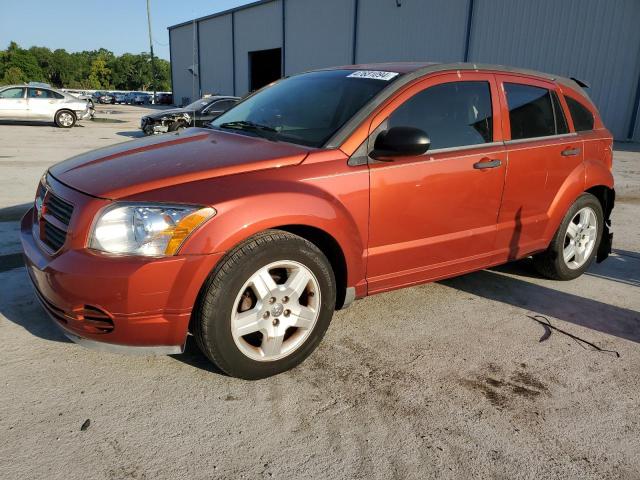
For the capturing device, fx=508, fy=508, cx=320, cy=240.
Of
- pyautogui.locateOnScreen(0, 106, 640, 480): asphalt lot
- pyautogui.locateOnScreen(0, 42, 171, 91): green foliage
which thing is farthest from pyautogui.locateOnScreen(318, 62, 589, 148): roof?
pyautogui.locateOnScreen(0, 42, 171, 91): green foliage

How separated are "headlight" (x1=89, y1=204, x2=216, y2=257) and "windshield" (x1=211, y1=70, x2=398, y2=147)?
97 centimetres

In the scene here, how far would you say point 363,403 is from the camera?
2.64 m

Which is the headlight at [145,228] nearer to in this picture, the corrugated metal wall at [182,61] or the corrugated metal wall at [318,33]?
the corrugated metal wall at [318,33]

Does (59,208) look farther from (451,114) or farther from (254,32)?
(254,32)

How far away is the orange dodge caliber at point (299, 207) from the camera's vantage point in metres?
2.47

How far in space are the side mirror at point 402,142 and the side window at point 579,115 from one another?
2.15 m

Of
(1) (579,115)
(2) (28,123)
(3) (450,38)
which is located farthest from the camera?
(3) (450,38)

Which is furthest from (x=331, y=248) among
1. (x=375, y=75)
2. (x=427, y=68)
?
(x=427, y=68)

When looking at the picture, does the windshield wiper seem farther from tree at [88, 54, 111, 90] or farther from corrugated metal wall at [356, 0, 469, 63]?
tree at [88, 54, 111, 90]

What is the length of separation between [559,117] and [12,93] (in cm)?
2012

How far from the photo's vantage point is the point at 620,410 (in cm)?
268

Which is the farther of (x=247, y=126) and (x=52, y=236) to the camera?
(x=247, y=126)

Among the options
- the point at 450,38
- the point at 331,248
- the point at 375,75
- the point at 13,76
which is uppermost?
the point at 450,38

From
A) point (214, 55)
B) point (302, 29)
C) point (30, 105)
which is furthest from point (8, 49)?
point (30, 105)
